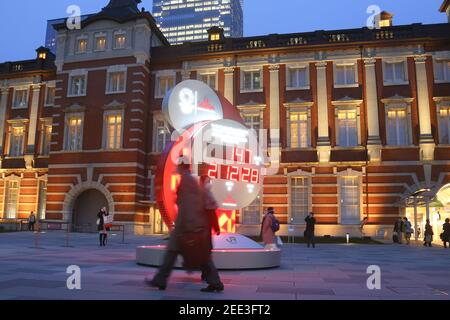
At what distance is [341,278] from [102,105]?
25459 mm

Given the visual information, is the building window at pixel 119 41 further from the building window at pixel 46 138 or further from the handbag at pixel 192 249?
the handbag at pixel 192 249

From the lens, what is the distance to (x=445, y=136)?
88.3ft

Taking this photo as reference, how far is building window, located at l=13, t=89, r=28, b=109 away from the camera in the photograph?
34.4m

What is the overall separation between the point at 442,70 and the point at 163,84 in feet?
63.2

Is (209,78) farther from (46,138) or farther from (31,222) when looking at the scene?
(31,222)

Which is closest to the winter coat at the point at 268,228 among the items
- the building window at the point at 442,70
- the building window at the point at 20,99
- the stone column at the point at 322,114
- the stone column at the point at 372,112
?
the stone column at the point at 322,114

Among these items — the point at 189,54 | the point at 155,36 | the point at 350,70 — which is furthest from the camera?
the point at 155,36

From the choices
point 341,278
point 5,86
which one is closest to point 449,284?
point 341,278

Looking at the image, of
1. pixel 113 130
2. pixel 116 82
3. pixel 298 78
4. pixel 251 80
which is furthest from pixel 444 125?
pixel 116 82

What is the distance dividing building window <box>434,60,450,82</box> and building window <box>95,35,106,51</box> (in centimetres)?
2331

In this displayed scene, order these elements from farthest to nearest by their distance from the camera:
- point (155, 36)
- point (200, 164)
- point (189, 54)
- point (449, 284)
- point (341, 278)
A: point (155, 36) → point (189, 54) → point (200, 164) → point (341, 278) → point (449, 284)

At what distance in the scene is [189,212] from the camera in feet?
20.1
